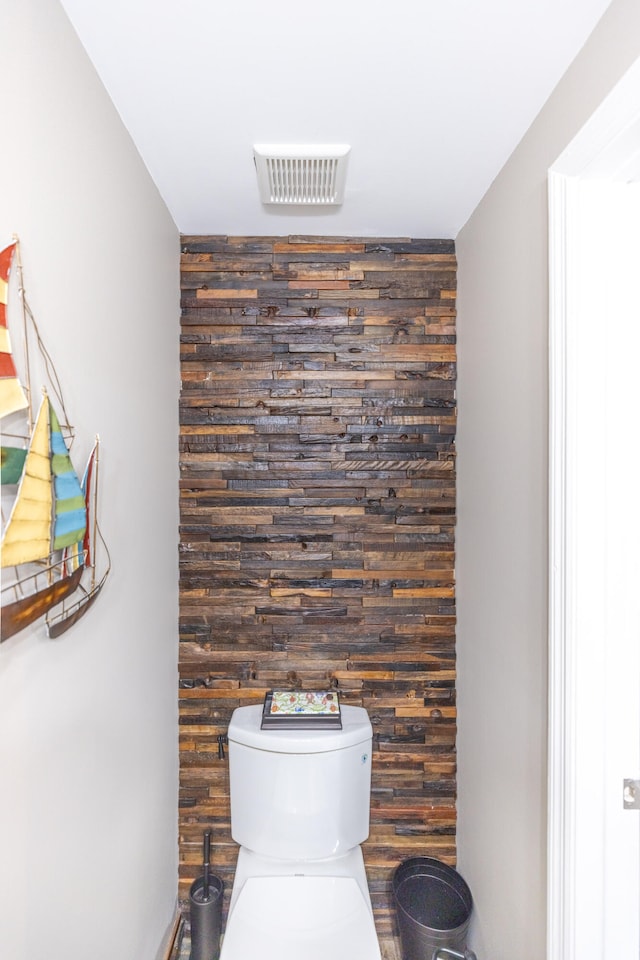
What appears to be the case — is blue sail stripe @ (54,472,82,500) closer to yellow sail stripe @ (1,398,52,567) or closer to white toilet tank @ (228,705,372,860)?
yellow sail stripe @ (1,398,52,567)

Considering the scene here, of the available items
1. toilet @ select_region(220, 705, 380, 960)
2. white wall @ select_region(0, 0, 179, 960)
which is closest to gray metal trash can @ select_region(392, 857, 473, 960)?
toilet @ select_region(220, 705, 380, 960)

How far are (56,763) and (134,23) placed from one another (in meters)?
1.37

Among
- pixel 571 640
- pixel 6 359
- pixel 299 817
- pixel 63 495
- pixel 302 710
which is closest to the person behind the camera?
pixel 6 359

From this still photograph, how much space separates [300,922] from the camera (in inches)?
61.3

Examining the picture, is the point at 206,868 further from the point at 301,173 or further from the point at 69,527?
the point at 301,173

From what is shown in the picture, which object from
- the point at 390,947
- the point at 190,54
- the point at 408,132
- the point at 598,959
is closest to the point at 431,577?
the point at 598,959

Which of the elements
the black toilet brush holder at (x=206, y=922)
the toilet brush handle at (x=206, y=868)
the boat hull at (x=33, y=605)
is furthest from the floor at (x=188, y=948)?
the boat hull at (x=33, y=605)

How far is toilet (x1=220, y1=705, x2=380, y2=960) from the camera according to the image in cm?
164

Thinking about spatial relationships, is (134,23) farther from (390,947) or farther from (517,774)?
(390,947)

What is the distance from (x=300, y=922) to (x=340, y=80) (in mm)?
2105

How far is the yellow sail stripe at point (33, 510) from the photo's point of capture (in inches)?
32.0

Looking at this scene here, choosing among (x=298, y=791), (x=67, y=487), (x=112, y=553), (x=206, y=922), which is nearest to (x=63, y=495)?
(x=67, y=487)

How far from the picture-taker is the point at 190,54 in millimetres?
1127

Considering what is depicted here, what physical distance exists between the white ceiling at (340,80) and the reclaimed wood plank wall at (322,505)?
13.7 inches
